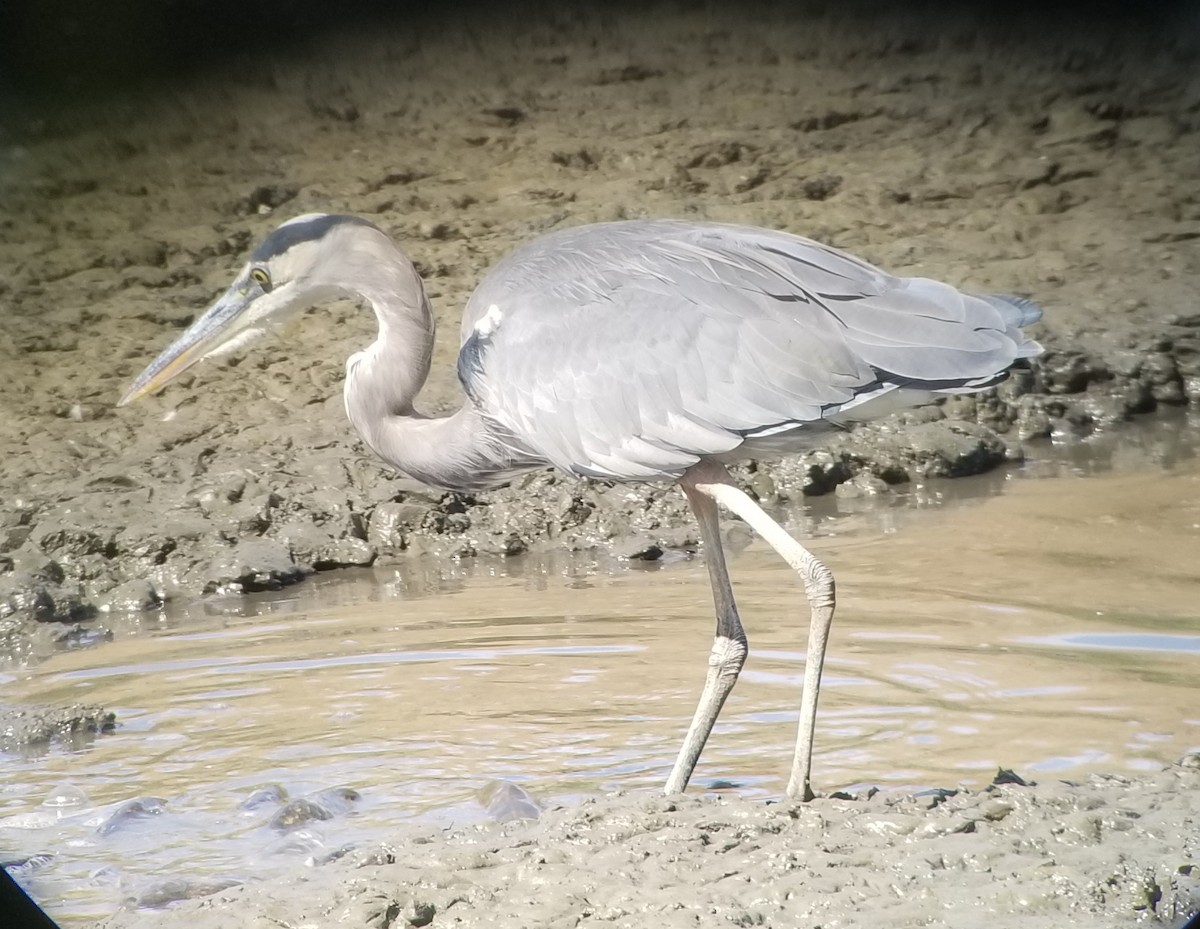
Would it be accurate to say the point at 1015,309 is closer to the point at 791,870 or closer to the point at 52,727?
the point at 791,870

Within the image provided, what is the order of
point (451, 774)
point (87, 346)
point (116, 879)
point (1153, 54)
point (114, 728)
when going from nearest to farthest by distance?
point (116, 879)
point (451, 774)
point (114, 728)
point (1153, 54)
point (87, 346)

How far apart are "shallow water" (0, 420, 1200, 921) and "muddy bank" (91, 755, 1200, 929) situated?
0.26 m

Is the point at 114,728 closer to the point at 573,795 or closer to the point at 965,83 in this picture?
the point at 573,795

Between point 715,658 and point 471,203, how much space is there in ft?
3.96

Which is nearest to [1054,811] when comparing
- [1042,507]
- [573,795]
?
[573,795]

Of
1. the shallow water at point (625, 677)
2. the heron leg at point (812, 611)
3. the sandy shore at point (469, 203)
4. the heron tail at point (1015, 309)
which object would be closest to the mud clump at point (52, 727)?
the shallow water at point (625, 677)

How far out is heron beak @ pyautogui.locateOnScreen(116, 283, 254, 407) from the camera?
2.29 meters

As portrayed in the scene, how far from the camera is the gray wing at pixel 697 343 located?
2.01 metres

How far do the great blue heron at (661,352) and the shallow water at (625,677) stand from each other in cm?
32

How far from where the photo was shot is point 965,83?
109 inches

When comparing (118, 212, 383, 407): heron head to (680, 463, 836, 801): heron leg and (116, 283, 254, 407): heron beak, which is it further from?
(680, 463, 836, 801): heron leg

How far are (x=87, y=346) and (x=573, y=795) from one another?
1.46m

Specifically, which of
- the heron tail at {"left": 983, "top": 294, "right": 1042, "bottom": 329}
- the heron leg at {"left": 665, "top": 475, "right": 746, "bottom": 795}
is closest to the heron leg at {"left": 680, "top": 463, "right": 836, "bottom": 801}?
the heron leg at {"left": 665, "top": 475, "right": 746, "bottom": 795}

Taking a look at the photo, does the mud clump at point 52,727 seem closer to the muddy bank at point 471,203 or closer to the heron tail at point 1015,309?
the muddy bank at point 471,203
